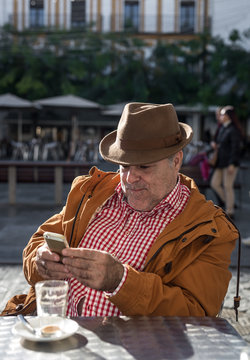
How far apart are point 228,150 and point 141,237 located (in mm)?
6103

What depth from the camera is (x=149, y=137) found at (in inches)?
85.9

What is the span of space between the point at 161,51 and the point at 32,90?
28.3 ft

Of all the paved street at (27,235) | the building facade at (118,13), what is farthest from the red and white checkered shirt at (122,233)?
the building facade at (118,13)

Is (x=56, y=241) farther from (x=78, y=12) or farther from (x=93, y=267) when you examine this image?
(x=78, y=12)

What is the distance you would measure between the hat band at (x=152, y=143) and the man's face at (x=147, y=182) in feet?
0.24

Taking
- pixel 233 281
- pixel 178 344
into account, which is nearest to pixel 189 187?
pixel 178 344

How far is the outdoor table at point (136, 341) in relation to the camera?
1.49 m

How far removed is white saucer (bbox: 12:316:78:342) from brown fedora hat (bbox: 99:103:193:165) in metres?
0.77

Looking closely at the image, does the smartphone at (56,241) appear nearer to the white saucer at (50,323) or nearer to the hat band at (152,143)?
the white saucer at (50,323)

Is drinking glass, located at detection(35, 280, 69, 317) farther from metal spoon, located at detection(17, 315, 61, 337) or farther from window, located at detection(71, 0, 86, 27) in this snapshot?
window, located at detection(71, 0, 86, 27)

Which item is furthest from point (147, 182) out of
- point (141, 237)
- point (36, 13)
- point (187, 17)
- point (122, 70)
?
point (36, 13)

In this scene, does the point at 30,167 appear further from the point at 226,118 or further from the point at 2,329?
the point at 2,329

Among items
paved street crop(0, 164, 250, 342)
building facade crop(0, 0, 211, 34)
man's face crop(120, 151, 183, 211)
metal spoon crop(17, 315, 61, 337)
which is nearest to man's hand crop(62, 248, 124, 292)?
metal spoon crop(17, 315, 61, 337)

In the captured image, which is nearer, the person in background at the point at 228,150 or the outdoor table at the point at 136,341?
the outdoor table at the point at 136,341
